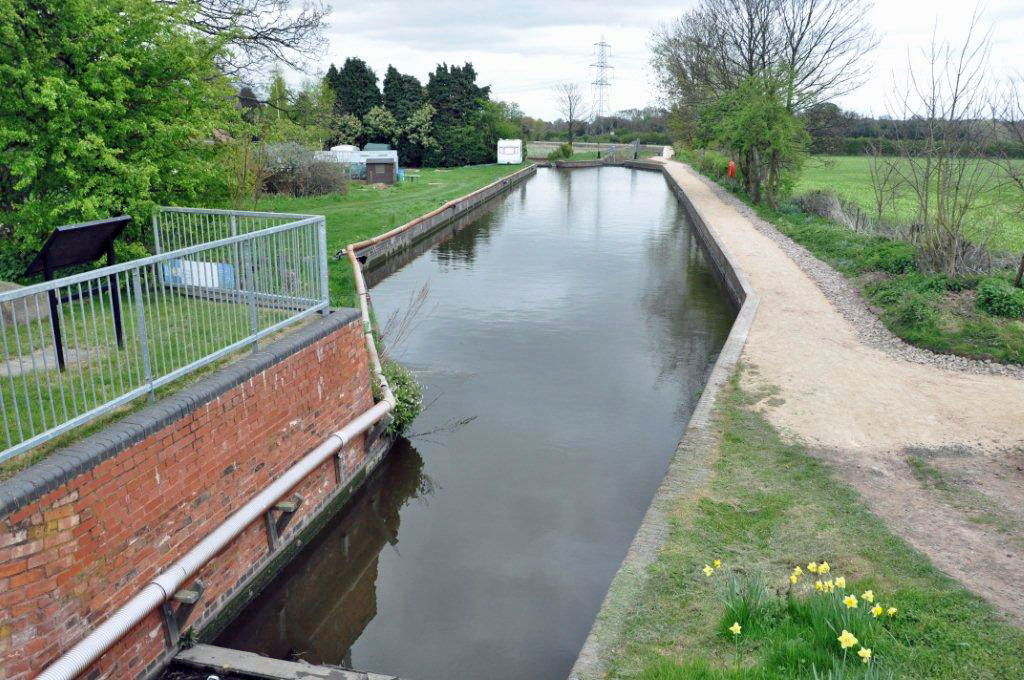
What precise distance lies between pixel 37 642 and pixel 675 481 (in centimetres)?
498

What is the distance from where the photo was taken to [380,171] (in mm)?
34844

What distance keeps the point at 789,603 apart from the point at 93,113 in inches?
299

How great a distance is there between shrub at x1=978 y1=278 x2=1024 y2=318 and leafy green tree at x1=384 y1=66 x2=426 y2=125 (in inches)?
1740

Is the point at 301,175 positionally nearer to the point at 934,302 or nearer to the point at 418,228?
the point at 418,228

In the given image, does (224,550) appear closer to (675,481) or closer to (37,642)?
(37,642)

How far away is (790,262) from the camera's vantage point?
58.6ft

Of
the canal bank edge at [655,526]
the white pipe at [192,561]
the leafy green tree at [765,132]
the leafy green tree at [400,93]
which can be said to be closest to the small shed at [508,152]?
the leafy green tree at [400,93]

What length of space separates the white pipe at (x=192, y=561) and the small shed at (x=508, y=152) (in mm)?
46950

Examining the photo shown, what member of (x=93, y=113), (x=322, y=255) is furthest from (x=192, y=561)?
(x=93, y=113)

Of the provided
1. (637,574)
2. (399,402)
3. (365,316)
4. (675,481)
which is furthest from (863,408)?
(365,316)

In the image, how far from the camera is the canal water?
241 inches

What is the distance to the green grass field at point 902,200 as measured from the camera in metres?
15.7

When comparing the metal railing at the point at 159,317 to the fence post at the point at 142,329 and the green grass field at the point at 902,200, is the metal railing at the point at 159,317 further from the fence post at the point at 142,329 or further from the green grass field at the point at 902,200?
the green grass field at the point at 902,200

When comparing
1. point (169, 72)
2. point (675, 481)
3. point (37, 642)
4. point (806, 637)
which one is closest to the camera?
point (37, 642)
